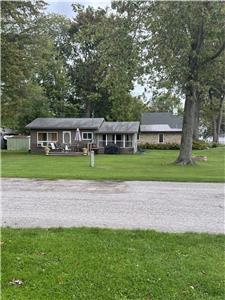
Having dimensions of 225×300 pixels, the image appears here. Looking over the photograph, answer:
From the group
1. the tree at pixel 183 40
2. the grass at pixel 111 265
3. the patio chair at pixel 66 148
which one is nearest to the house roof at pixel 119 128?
the patio chair at pixel 66 148

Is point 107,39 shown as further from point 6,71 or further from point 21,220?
point 21,220

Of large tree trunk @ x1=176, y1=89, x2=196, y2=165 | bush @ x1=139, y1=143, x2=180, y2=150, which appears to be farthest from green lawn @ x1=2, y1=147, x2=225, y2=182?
bush @ x1=139, y1=143, x2=180, y2=150

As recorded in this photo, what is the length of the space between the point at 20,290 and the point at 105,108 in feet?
176

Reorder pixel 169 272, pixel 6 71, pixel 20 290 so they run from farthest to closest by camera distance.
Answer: pixel 6 71, pixel 169 272, pixel 20 290

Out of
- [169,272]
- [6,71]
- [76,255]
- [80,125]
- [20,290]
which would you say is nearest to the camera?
[20,290]

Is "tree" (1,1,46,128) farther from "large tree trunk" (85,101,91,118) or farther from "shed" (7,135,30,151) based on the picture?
"large tree trunk" (85,101,91,118)

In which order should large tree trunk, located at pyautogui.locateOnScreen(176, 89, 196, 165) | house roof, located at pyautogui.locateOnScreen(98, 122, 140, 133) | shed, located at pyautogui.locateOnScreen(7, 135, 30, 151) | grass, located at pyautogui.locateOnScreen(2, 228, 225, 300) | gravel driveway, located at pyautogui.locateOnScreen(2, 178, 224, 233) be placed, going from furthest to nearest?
shed, located at pyautogui.locateOnScreen(7, 135, 30, 151) → house roof, located at pyautogui.locateOnScreen(98, 122, 140, 133) → large tree trunk, located at pyautogui.locateOnScreen(176, 89, 196, 165) → gravel driveway, located at pyautogui.locateOnScreen(2, 178, 224, 233) → grass, located at pyautogui.locateOnScreen(2, 228, 225, 300)

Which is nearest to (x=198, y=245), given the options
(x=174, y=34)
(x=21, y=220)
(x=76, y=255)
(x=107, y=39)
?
(x=76, y=255)

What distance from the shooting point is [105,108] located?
57.3m

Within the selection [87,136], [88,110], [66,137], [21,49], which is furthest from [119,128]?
[88,110]

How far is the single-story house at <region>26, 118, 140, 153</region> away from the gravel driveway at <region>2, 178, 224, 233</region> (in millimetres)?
27496

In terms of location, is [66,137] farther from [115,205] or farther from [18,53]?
[115,205]

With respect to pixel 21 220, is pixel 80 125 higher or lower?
higher

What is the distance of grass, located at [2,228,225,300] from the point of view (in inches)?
160
